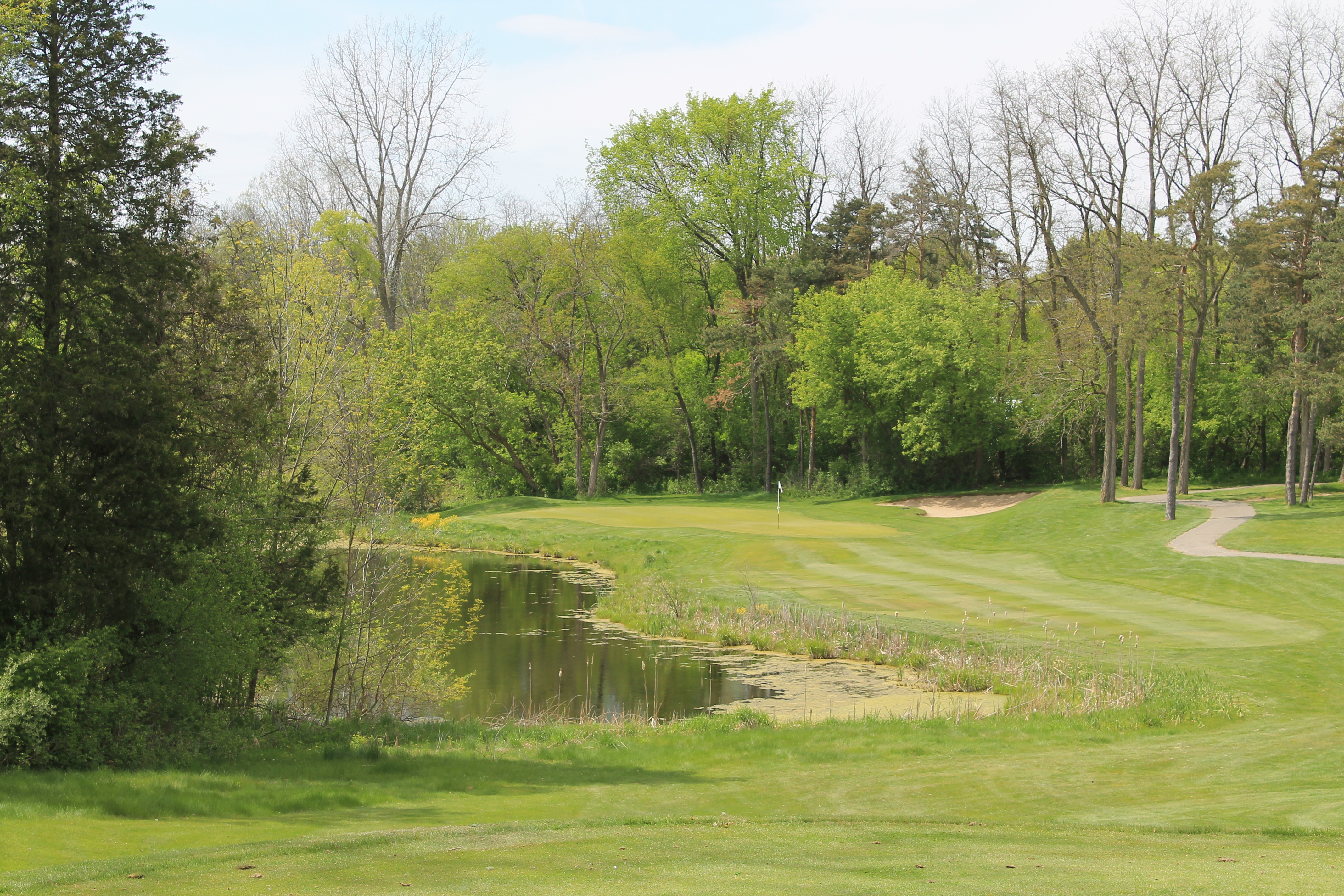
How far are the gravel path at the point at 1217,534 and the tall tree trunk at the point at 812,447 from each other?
16.5m

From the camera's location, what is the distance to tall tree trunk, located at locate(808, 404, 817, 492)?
5450cm

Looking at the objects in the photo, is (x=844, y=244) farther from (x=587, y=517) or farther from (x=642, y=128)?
(x=587, y=517)

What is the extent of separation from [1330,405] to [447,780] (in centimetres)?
4787

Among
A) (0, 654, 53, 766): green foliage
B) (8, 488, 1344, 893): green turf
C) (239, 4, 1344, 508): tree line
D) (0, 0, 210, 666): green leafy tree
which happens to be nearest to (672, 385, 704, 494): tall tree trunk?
(239, 4, 1344, 508): tree line

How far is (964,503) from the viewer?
49.7 m

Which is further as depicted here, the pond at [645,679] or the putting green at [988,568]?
the putting green at [988,568]

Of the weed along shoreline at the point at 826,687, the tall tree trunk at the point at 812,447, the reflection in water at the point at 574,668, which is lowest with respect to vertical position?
the reflection in water at the point at 574,668

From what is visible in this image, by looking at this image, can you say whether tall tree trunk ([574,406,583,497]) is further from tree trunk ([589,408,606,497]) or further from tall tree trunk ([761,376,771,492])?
tall tree trunk ([761,376,771,492])

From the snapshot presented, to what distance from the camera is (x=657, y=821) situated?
991 centimetres

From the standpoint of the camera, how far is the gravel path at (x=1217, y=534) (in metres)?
28.1

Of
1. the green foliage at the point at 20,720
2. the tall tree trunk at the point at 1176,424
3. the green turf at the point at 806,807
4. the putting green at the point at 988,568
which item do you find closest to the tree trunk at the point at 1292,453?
the putting green at the point at 988,568

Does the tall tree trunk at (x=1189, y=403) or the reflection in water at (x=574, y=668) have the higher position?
the tall tree trunk at (x=1189, y=403)

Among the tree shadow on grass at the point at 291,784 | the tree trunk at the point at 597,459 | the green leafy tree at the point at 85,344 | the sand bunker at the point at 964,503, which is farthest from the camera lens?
the tree trunk at the point at 597,459

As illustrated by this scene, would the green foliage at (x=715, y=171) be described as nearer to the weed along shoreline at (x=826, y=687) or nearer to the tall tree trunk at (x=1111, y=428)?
the tall tree trunk at (x=1111, y=428)
